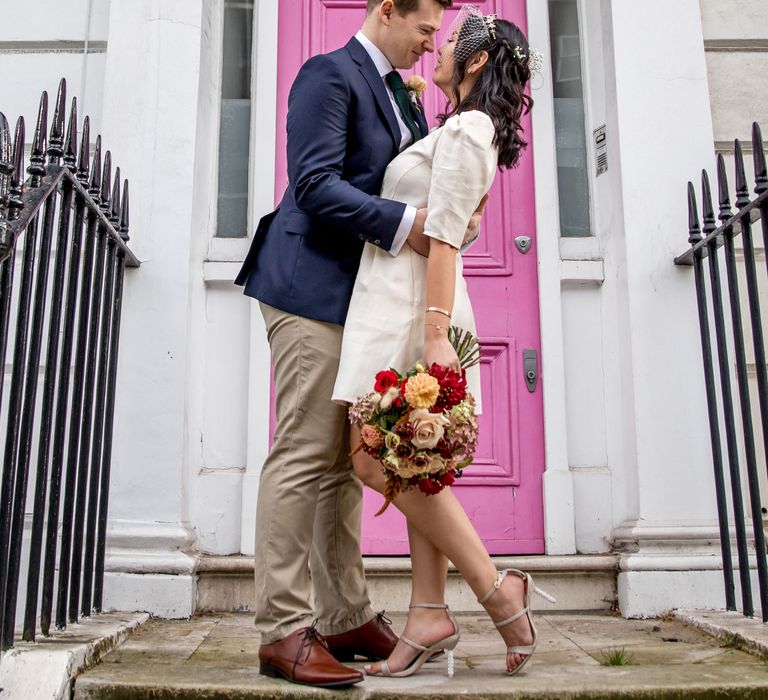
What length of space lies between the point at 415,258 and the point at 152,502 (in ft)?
5.06

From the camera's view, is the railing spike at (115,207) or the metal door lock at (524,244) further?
the metal door lock at (524,244)

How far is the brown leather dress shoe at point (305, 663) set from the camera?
198 cm

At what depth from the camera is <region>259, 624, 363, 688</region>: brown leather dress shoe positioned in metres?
1.98

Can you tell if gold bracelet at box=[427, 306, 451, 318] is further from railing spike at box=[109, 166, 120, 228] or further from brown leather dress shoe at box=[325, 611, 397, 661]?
railing spike at box=[109, 166, 120, 228]

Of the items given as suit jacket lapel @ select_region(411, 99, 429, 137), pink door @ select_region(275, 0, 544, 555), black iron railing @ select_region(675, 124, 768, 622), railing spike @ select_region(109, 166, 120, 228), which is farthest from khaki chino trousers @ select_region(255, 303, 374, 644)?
black iron railing @ select_region(675, 124, 768, 622)

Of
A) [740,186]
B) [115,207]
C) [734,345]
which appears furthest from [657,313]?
[115,207]

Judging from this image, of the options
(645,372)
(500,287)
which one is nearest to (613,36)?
(500,287)

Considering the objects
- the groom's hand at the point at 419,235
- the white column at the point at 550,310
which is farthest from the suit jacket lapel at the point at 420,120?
the white column at the point at 550,310

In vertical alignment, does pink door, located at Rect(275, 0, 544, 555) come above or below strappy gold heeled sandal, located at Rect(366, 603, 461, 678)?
above

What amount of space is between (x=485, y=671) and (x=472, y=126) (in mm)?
1400

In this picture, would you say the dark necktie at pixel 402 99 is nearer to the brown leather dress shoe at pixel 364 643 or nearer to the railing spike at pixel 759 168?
the railing spike at pixel 759 168

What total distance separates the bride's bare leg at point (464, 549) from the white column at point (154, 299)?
1.30 m

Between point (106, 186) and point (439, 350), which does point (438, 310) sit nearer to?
point (439, 350)

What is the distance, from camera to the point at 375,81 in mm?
2326
